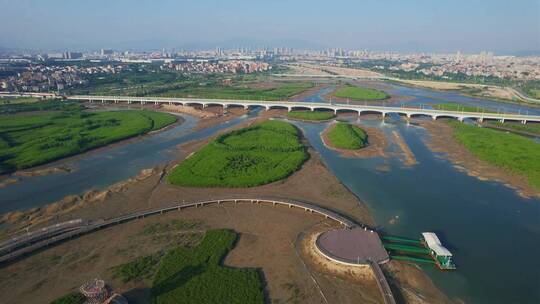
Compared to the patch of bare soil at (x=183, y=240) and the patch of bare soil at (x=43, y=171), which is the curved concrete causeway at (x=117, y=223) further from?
the patch of bare soil at (x=43, y=171)

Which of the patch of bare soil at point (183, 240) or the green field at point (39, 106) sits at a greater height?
the green field at point (39, 106)

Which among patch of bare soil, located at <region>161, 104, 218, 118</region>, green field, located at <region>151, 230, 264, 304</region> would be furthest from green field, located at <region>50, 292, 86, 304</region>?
patch of bare soil, located at <region>161, 104, 218, 118</region>

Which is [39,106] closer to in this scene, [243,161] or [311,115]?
[311,115]

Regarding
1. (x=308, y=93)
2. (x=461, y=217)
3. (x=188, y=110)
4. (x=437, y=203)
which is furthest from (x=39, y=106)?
(x=461, y=217)

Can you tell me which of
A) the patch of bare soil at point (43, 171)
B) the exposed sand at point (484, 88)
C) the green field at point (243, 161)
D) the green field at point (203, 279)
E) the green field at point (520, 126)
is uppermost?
the exposed sand at point (484, 88)

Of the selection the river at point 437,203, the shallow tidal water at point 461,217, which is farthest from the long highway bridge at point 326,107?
the shallow tidal water at point 461,217
